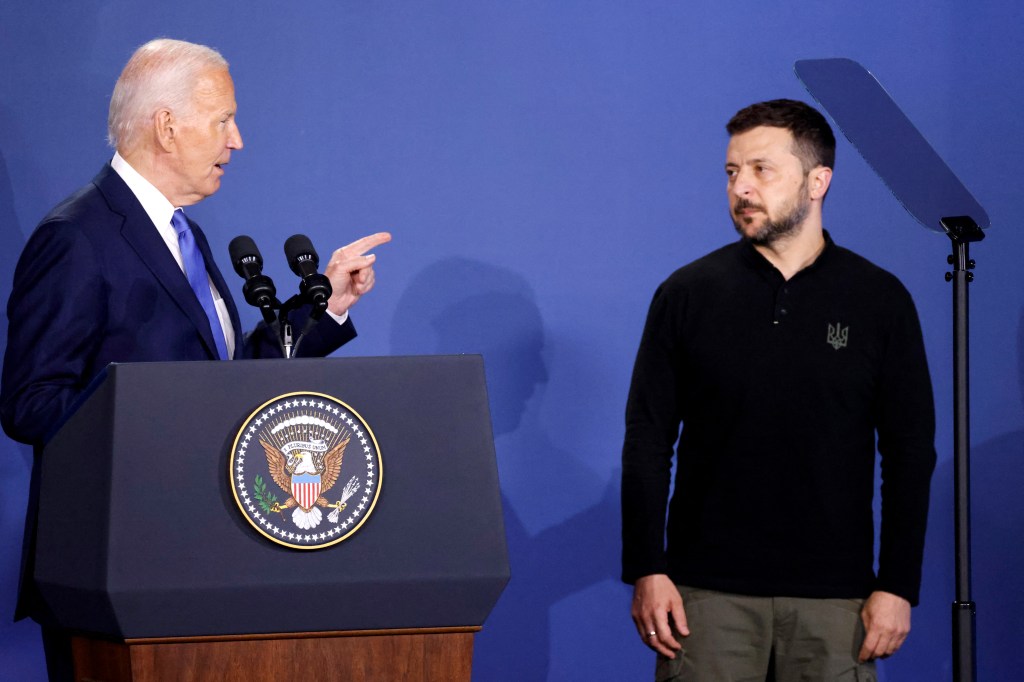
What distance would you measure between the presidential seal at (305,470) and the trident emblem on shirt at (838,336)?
1.08 metres

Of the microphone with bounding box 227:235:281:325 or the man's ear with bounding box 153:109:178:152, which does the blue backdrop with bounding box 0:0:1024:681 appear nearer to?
the man's ear with bounding box 153:109:178:152

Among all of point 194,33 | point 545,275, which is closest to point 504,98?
point 545,275

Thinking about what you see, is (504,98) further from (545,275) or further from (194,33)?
(194,33)

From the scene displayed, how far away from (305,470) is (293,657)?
22cm

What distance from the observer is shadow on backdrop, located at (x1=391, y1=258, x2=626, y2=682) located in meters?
3.24

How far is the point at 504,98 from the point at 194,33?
0.80 m

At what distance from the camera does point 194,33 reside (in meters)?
3.14

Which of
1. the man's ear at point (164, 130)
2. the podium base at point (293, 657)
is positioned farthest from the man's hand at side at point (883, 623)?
the man's ear at point (164, 130)

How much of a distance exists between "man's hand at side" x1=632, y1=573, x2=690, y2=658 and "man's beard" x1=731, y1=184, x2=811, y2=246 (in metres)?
0.66

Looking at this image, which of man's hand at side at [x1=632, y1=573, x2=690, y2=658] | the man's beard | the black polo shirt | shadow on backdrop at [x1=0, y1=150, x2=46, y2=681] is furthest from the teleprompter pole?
shadow on backdrop at [x1=0, y1=150, x2=46, y2=681]

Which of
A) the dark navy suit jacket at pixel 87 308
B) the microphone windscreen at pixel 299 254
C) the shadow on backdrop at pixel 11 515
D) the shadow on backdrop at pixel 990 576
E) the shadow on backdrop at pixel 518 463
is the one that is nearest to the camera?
the dark navy suit jacket at pixel 87 308

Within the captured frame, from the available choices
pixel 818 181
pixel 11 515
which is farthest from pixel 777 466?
pixel 11 515

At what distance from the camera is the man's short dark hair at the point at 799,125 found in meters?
2.42

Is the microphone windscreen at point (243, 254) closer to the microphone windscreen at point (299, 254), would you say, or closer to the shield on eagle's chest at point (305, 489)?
the microphone windscreen at point (299, 254)
